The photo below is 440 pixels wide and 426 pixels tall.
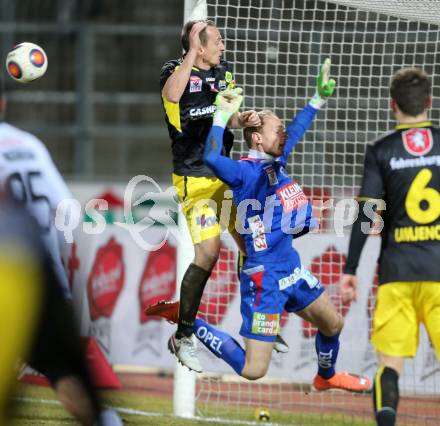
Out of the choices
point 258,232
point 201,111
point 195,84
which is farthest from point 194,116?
point 258,232

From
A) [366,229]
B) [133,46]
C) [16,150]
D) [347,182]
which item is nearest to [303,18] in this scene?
[347,182]

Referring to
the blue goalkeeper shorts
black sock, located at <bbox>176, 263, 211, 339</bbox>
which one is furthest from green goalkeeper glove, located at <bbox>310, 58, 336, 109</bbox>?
black sock, located at <bbox>176, 263, 211, 339</bbox>

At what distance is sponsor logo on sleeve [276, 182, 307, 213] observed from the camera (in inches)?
290

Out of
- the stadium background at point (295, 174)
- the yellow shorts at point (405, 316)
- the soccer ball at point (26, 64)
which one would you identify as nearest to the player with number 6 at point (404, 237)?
the yellow shorts at point (405, 316)

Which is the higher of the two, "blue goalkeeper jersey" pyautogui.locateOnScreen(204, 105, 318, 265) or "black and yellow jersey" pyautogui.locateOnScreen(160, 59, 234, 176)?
"black and yellow jersey" pyautogui.locateOnScreen(160, 59, 234, 176)

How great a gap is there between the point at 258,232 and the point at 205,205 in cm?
47

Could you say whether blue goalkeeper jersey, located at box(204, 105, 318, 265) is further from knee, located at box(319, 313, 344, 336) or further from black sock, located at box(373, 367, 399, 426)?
black sock, located at box(373, 367, 399, 426)

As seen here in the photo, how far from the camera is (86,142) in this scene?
55.1 feet

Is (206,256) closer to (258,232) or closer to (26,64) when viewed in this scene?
(258,232)

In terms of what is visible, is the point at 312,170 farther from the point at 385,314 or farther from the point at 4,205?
the point at 4,205

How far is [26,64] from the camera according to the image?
7.52m

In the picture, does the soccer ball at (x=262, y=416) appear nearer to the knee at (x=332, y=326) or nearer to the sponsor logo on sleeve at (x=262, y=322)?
the knee at (x=332, y=326)

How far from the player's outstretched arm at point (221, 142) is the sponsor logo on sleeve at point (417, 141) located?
4.34 feet

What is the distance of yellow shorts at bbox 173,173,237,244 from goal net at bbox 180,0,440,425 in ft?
6.70
